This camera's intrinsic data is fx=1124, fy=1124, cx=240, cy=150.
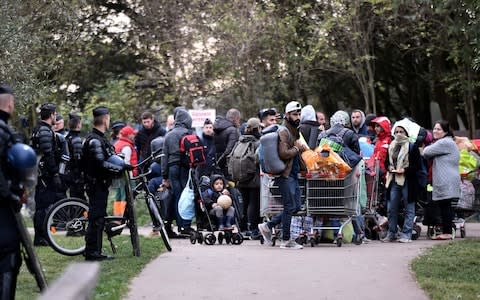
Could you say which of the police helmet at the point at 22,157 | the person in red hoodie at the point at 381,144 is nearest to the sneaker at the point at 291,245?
the person in red hoodie at the point at 381,144

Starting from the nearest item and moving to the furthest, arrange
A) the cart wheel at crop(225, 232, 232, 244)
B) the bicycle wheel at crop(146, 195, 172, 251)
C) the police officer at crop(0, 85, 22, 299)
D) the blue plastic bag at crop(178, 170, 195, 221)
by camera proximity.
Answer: the police officer at crop(0, 85, 22, 299)
the bicycle wheel at crop(146, 195, 172, 251)
the cart wheel at crop(225, 232, 232, 244)
the blue plastic bag at crop(178, 170, 195, 221)

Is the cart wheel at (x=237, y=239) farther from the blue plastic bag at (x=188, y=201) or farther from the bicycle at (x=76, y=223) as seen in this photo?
the bicycle at (x=76, y=223)

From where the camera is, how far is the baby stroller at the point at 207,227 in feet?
53.8

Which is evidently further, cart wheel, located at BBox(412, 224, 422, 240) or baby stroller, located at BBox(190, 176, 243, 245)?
cart wheel, located at BBox(412, 224, 422, 240)

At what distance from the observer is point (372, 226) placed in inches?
686

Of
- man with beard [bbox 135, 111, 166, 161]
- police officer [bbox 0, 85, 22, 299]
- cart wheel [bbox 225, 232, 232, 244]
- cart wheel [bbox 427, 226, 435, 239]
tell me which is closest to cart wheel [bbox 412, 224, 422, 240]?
cart wheel [bbox 427, 226, 435, 239]

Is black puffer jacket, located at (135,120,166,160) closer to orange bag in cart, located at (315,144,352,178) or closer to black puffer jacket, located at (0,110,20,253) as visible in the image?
orange bag in cart, located at (315,144,352,178)

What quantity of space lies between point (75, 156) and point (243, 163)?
10.8 feet

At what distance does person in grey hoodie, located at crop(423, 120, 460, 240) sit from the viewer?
55.7 ft

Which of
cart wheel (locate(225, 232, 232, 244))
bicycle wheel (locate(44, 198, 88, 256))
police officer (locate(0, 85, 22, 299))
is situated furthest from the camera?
cart wheel (locate(225, 232, 232, 244))

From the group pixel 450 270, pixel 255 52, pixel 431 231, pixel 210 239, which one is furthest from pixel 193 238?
pixel 255 52

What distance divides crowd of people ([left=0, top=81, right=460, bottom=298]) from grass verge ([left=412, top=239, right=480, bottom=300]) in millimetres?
1311

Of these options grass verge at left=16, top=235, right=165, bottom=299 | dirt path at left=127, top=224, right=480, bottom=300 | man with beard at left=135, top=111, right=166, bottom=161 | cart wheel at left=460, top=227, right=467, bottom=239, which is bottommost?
cart wheel at left=460, top=227, right=467, bottom=239

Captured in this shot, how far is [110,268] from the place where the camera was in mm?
12453
